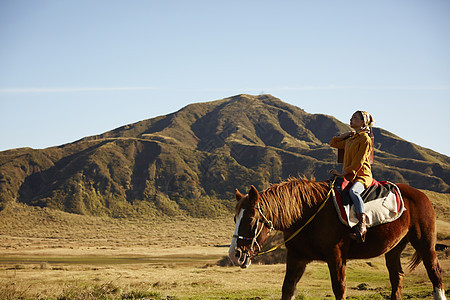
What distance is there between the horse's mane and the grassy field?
5021 millimetres

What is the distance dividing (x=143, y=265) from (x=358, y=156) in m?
28.0

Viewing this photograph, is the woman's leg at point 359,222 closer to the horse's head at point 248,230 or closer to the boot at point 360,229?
the boot at point 360,229

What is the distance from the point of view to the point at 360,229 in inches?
258

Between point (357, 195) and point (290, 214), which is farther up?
point (357, 195)

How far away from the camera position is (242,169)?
109m

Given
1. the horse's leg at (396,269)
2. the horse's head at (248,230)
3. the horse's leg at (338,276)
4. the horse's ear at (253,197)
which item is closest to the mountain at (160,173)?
the horse's leg at (396,269)

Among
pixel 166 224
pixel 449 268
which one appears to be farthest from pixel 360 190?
pixel 166 224

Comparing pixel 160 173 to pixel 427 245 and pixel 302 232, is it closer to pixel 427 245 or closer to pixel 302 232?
pixel 427 245

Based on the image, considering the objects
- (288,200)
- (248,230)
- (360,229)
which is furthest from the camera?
(288,200)

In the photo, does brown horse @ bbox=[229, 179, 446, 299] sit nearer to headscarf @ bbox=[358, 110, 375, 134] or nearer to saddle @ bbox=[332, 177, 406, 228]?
saddle @ bbox=[332, 177, 406, 228]

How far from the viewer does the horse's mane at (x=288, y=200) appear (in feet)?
21.4

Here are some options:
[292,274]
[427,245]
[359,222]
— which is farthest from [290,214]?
[427,245]

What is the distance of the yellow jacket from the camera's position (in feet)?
22.6

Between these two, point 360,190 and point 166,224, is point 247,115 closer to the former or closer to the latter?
point 166,224
